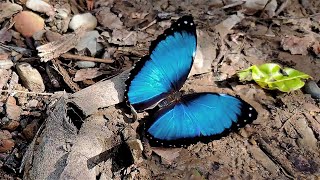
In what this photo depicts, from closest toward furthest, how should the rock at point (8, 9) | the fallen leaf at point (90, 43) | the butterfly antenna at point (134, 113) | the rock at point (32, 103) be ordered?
the butterfly antenna at point (134, 113) < the rock at point (32, 103) < the fallen leaf at point (90, 43) < the rock at point (8, 9)

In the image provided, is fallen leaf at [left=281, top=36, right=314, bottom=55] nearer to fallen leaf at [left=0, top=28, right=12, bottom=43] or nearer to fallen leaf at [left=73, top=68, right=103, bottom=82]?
fallen leaf at [left=73, top=68, right=103, bottom=82]

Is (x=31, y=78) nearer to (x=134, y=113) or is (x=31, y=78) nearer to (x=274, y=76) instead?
(x=134, y=113)

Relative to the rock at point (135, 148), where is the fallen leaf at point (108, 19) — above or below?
above

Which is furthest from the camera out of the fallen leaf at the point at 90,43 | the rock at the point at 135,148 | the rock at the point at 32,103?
the fallen leaf at the point at 90,43

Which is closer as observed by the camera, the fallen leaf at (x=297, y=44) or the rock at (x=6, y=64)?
the rock at (x=6, y=64)

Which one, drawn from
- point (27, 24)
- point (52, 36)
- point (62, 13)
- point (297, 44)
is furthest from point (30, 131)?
point (297, 44)

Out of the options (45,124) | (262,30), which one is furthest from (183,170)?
(262,30)

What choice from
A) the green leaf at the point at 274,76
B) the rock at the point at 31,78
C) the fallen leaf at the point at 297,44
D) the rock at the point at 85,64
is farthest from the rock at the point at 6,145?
the fallen leaf at the point at 297,44

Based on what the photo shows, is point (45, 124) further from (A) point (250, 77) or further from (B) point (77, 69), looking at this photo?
(A) point (250, 77)

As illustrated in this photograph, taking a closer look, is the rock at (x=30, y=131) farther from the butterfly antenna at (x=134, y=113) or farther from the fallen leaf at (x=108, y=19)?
the fallen leaf at (x=108, y=19)
